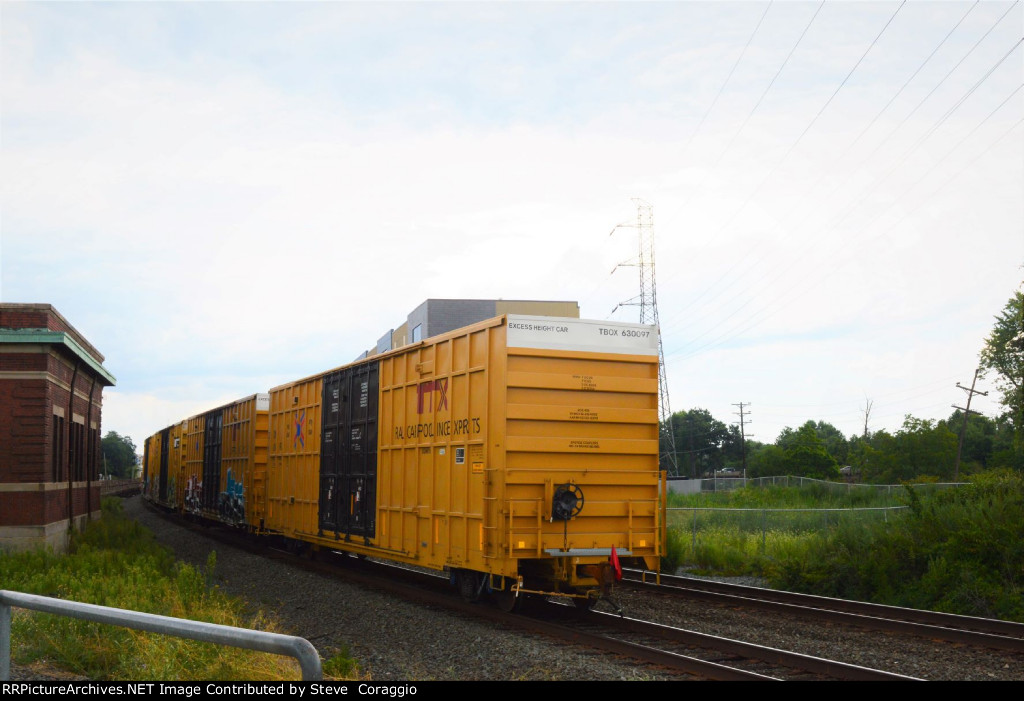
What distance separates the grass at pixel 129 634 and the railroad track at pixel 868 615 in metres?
6.38

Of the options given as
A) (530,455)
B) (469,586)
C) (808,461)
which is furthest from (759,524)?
(808,461)

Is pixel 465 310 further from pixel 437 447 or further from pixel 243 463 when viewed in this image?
pixel 437 447

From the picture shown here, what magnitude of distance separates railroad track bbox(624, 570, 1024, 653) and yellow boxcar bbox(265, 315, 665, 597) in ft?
5.29

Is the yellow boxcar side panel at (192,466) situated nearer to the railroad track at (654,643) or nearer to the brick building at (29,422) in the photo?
the brick building at (29,422)

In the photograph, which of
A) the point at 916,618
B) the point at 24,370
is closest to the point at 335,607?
the point at 916,618

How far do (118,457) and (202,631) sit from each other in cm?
16315

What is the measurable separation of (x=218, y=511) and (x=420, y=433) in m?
17.7

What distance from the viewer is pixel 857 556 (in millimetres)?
15453

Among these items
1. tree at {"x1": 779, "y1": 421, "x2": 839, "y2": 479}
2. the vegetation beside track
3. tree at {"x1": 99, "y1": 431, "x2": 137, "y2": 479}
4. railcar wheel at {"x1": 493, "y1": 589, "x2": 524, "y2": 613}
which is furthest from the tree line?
tree at {"x1": 99, "y1": 431, "x2": 137, "y2": 479}

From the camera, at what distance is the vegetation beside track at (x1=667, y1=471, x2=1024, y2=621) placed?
1309 cm

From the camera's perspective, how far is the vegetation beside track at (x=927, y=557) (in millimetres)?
13094

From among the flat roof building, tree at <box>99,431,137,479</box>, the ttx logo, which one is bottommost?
tree at <box>99,431,137,479</box>

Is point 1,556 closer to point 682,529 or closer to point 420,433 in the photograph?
point 420,433

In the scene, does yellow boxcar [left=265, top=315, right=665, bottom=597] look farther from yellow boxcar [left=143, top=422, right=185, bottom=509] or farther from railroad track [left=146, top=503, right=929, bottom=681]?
yellow boxcar [left=143, top=422, right=185, bottom=509]
